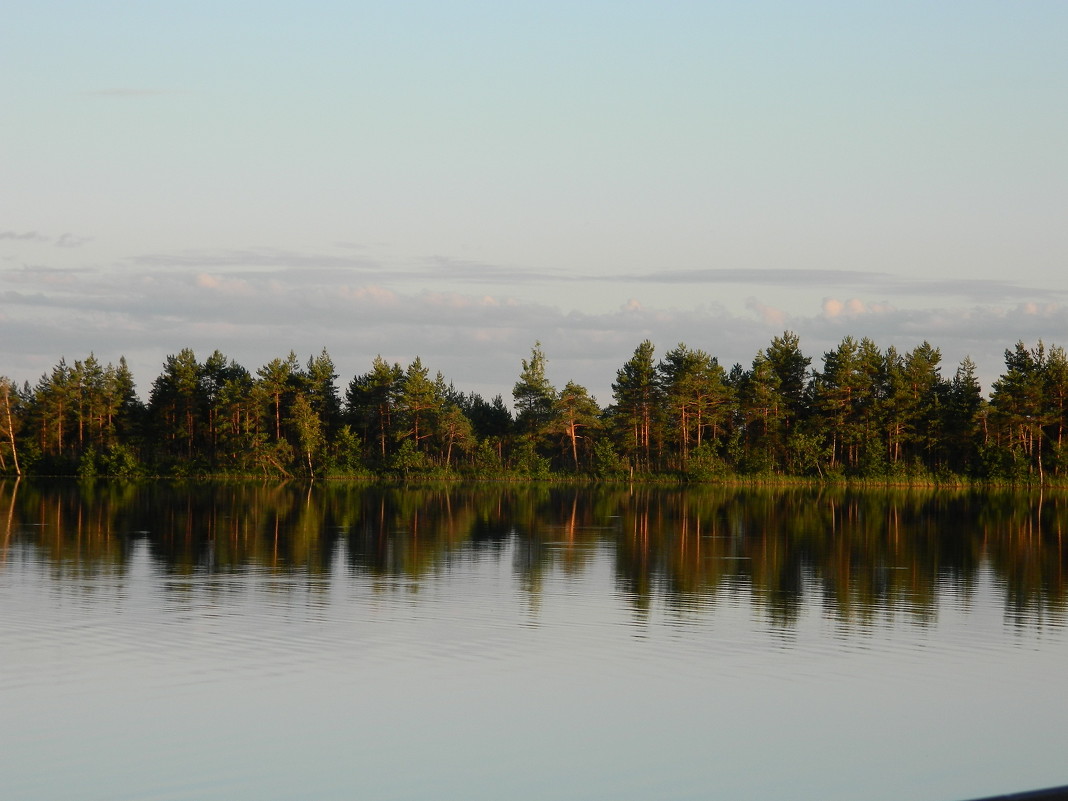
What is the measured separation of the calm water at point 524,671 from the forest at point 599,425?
210 feet

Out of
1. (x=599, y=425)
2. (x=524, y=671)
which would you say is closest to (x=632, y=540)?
(x=524, y=671)

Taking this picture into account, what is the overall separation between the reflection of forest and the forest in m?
26.3

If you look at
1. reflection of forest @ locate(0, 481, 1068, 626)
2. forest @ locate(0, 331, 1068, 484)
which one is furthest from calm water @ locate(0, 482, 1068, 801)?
forest @ locate(0, 331, 1068, 484)

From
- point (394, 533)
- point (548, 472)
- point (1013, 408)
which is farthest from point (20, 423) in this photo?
point (1013, 408)

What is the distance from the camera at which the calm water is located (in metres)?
12.8

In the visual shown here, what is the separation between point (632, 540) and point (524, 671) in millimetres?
23657

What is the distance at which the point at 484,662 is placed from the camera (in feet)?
60.2

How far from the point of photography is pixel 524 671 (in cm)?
1773

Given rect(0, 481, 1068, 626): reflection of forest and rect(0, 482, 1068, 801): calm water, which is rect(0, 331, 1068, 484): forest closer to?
rect(0, 481, 1068, 626): reflection of forest

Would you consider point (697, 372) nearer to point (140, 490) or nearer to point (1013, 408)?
point (1013, 408)

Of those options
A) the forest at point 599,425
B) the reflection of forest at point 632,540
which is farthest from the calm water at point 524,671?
the forest at point 599,425

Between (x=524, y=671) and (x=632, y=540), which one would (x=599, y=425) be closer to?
(x=632, y=540)

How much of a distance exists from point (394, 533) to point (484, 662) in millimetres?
24467

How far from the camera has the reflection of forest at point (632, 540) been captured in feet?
91.8
